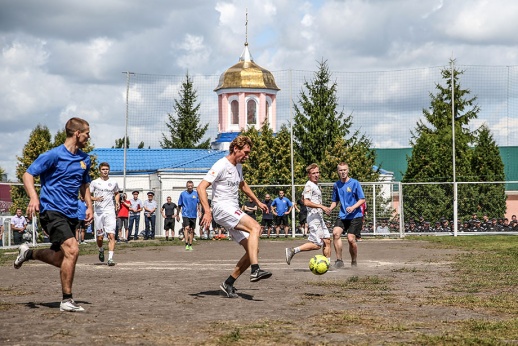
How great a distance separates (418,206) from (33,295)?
86.7 ft

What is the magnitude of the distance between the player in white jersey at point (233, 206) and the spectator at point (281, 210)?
23.8 m

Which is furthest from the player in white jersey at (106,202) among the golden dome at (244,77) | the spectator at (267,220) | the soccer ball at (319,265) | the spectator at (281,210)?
the golden dome at (244,77)

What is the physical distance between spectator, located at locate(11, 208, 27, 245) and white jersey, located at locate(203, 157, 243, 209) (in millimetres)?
17869

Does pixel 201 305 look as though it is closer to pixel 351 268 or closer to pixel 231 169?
pixel 231 169

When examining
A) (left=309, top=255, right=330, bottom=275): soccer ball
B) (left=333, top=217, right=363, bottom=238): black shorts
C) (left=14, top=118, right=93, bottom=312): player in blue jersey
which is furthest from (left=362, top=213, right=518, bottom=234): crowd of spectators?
(left=14, top=118, right=93, bottom=312): player in blue jersey

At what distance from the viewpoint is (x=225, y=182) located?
10852 mm

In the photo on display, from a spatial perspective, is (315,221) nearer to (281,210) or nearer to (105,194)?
(105,194)

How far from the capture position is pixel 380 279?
13258 millimetres

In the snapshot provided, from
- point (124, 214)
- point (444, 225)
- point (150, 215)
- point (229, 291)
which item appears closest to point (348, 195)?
point (229, 291)

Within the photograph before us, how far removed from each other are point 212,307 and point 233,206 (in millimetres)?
1608

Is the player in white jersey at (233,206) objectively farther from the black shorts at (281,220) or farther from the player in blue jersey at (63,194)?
the black shorts at (281,220)

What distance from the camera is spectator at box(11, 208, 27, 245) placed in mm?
27406

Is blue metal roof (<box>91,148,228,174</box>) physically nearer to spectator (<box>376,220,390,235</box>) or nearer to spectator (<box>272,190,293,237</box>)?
spectator (<box>272,190,293,237</box>)

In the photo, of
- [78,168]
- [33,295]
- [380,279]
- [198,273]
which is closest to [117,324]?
[78,168]
